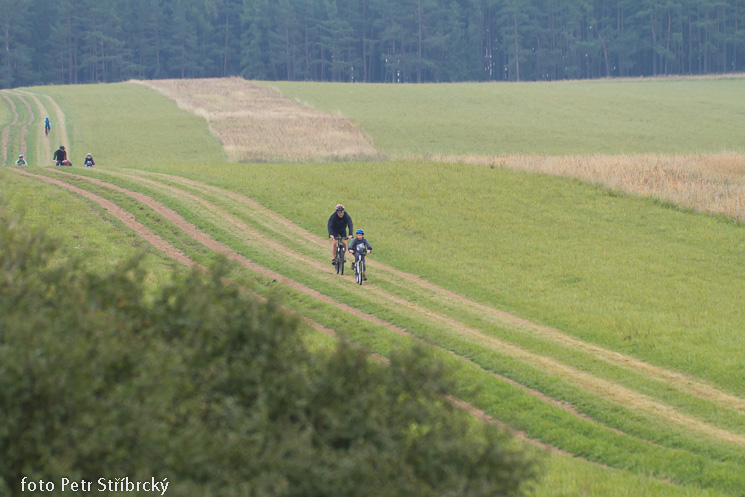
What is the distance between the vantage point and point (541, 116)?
67125mm

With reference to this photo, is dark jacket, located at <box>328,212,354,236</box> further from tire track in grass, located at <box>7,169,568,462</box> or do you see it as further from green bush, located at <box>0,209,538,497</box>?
green bush, located at <box>0,209,538,497</box>

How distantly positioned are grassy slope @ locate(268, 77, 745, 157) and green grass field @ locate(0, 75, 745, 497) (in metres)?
8.49

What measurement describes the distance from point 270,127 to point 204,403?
4602 centimetres

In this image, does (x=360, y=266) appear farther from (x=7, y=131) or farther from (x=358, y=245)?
(x=7, y=131)

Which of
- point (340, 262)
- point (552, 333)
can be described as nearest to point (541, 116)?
point (340, 262)

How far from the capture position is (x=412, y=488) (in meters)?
4.71

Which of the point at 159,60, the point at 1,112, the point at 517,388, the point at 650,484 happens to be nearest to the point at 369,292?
the point at 517,388

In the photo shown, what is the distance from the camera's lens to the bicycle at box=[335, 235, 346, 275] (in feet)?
65.2

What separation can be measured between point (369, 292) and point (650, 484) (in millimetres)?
10364

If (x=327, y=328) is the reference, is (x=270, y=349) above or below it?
above

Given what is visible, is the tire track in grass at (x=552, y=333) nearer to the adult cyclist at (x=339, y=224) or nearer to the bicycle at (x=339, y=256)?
the bicycle at (x=339, y=256)

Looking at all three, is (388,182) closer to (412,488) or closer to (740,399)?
(740,399)

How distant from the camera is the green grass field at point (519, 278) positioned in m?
10.6

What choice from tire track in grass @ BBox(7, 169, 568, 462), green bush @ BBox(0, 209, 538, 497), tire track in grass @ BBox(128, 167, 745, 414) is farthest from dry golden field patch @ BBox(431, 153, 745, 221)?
green bush @ BBox(0, 209, 538, 497)
